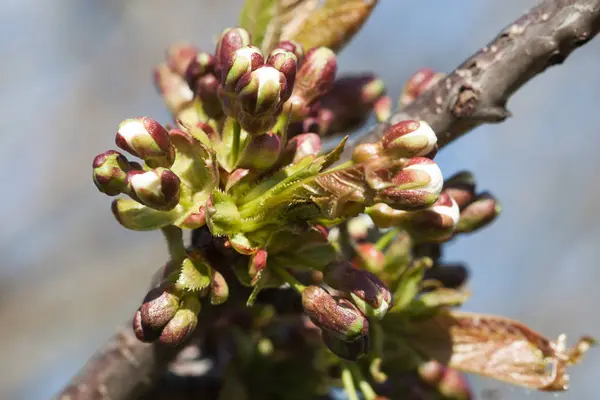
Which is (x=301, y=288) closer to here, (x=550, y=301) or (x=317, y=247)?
(x=317, y=247)

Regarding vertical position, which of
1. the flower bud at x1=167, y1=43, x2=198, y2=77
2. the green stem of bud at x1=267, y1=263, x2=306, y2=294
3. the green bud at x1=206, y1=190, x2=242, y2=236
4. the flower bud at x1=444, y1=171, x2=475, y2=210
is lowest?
the flower bud at x1=444, y1=171, x2=475, y2=210

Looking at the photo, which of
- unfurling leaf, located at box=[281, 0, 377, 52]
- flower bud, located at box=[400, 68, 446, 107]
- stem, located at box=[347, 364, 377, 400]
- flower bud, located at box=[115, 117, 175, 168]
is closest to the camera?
flower bud, located at box=[115, 117, 175, 168]

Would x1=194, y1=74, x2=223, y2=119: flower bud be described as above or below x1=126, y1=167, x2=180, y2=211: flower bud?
above

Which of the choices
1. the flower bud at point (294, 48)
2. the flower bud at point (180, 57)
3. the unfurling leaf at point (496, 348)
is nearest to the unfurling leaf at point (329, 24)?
the flower bud at point (294, 48)

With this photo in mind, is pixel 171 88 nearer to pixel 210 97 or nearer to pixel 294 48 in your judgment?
pixel 210 97

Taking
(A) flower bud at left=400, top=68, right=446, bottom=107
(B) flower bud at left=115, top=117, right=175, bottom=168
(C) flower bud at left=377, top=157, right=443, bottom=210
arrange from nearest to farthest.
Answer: (C) flower bud at left=377, top=157, right=443, bottom=210 → (B) flower bud at left=115, top=117, right=175, bottom=168 → (A) flower bud at left=400, top=68, right=446, bottom=107

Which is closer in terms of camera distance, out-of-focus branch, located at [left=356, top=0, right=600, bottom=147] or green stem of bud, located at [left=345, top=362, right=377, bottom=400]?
out-of-focus branch, located at [left=356, top=0, right=600, bottom=147]

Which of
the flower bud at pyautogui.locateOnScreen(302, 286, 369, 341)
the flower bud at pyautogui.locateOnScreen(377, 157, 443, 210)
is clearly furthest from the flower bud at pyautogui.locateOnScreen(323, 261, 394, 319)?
the flower bud at pyautogui.locateOnScreen(377, 157, 443, 210)

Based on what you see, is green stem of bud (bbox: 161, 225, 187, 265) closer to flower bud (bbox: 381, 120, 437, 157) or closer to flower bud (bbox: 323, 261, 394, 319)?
flower bud (bbox: 323, 261, 394, 319)

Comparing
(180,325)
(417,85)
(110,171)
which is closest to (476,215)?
(417,85)
